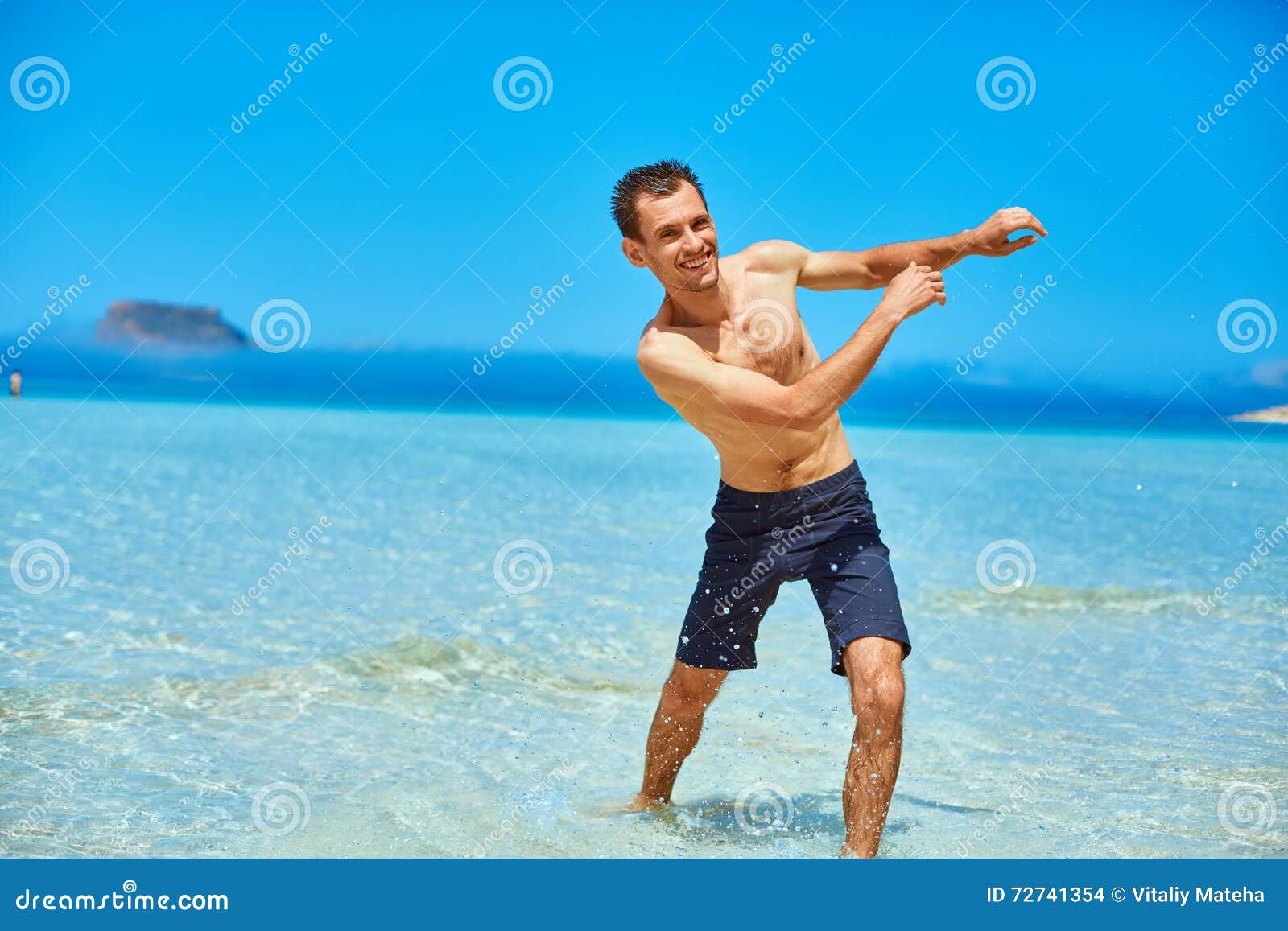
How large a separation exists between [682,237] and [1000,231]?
40.5 inches

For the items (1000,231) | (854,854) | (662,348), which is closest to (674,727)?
(854,854)

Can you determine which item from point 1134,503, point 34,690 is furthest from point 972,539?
point 34,690

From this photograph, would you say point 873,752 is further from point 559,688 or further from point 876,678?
point 559,688

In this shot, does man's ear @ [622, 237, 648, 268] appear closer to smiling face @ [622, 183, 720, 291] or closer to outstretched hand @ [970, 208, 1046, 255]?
smiling face @ [622, 183, 720, 291]

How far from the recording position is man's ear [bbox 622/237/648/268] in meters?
3.72

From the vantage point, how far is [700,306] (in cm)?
369

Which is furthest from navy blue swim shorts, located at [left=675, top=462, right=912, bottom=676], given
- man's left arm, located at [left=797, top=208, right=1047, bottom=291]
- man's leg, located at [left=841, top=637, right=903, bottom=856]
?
man's left arm, located at [left=797, top=208, right=1047, bottom=291]

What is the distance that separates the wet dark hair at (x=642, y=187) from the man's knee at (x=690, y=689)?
148cm

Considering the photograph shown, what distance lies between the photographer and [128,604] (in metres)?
6.58

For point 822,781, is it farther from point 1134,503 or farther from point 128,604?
point 1134,503

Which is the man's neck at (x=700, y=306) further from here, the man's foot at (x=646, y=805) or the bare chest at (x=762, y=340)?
the man's foot at (x=646, y=805)

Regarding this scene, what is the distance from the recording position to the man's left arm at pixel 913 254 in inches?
143

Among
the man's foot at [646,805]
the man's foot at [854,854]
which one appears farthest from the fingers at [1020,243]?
the man's foot at [646,805]

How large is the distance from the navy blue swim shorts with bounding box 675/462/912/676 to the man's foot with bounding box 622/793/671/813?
57 cm
